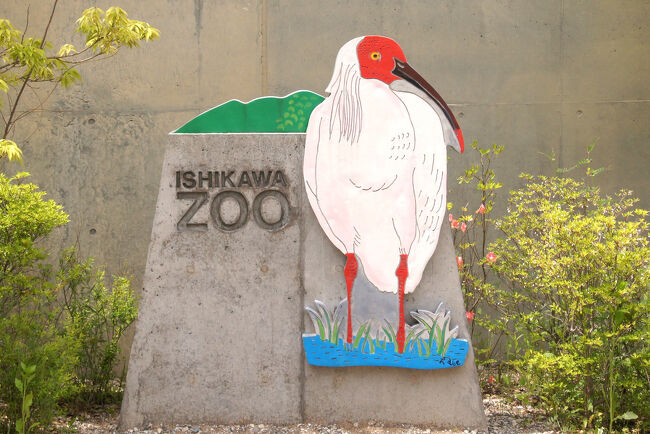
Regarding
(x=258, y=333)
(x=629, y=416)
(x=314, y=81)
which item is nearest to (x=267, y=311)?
(x=258, y=333)

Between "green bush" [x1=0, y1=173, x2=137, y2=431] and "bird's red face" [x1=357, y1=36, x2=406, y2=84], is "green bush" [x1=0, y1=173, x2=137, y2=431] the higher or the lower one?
the lower one

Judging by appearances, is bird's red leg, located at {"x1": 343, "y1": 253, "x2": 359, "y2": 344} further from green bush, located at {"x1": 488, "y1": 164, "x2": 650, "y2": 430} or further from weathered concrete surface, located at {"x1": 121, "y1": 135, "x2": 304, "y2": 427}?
green bush, located at {"x1": 488, "y1": 164, "x2": 650, "y2": 430}

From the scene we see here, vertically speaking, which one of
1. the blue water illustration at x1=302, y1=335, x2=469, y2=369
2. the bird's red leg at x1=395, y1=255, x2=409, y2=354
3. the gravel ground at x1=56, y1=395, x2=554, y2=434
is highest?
the bird's red leg at x1=395, y1=255, x2=409, y2=354

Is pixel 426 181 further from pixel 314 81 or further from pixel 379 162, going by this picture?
pixel 314 81

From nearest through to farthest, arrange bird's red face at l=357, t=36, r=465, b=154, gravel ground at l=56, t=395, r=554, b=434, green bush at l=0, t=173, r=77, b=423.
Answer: green bush at l=0, t=173, r=77, b=423, gravel ground at l=56, t=395, r=554, b=434, bird's red face at l=357, t=36, r=465, b=154

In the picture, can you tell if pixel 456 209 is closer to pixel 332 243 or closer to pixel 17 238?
pixel 332 243

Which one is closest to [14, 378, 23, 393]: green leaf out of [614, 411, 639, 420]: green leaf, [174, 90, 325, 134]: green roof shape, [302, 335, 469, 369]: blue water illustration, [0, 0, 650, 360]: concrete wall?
[302, 335, 469, 369]: blue water illustration

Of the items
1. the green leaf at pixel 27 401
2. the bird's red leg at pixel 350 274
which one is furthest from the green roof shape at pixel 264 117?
the green leaf at pixel 27 401

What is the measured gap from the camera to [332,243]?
3.87m

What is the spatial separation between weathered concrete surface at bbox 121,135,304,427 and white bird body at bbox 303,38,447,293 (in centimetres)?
20

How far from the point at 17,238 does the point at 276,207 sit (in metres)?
1.62

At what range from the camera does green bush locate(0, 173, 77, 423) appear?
333 centimetres

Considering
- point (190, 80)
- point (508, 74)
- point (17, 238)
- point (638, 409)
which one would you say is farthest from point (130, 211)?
point (638, 409)

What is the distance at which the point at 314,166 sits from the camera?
3.87 metres
